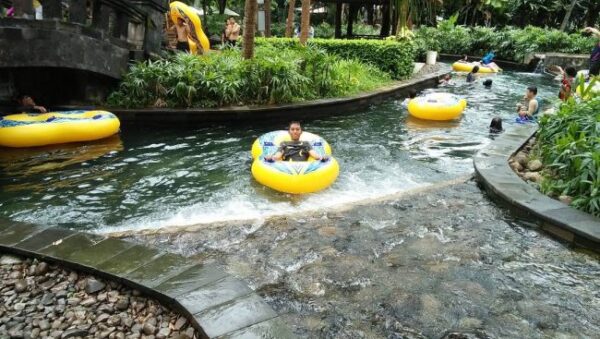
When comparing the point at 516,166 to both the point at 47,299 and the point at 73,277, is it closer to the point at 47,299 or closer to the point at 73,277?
the point at 73,277

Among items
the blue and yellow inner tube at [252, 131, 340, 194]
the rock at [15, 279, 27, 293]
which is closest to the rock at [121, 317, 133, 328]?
the rock at [15, 279, 27, 293]

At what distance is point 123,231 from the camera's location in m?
5.47

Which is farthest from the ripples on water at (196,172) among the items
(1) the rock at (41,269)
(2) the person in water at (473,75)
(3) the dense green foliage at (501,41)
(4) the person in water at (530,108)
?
(3) the dense green foliage at (501,41)

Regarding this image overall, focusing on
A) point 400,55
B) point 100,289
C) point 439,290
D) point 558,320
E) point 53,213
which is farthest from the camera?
point 400,55

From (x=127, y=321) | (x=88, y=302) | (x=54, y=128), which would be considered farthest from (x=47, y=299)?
(x=54, y=128)

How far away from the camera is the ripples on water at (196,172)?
20.5 ft

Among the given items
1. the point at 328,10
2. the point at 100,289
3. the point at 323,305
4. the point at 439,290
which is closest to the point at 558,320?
the point at 439,290

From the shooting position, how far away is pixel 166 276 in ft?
12.4

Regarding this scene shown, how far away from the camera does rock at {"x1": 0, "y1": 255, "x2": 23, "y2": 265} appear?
158 inches

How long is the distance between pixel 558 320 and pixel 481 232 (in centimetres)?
177

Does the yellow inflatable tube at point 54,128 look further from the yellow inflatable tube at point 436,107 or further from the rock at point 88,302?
the yellow inflatable tube at point 436,107

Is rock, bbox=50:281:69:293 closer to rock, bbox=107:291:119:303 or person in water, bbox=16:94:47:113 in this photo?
rock, bbox=107:291:119:303

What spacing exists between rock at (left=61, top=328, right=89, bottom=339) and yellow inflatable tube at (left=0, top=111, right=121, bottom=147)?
21.7ft

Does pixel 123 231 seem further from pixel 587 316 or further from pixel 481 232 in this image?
pixel 587 316
